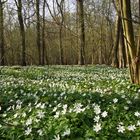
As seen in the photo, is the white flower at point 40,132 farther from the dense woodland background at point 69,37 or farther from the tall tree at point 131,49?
the dense woodland background at point 69,37

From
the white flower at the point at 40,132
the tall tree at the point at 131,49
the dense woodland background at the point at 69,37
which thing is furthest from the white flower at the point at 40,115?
the dense woodland background at the point at 69,37

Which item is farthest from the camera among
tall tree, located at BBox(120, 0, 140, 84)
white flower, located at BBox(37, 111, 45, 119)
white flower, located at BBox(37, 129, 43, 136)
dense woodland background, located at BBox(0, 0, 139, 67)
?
dense woodland background, located at BBox(0, 0, 139, 67)

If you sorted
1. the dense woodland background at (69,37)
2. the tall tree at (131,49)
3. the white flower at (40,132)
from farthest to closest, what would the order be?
the dense woodland background at (69,37), the tall tree at (131,49), the white flower at (40,132)

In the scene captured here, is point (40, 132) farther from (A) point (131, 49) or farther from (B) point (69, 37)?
(B) point (69, 37)

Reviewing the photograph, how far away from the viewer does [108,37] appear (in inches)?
2296

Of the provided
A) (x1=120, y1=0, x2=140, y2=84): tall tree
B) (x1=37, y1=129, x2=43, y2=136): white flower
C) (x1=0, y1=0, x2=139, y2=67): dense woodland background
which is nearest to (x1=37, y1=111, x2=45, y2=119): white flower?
(x1=37, y1=129, x2=43, y2=136): white flower

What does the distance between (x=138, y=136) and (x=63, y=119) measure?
1126 millimetres

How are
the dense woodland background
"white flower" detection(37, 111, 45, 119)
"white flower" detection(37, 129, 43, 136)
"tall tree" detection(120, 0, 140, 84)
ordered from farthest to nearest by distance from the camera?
the dense woodland background, "tall tree" detection(120, 0, 140, 84), "white flower" detection(37, 111, 45, 119), "white flower" detection(37, 129, 43, 136)

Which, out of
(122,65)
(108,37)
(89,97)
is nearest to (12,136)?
(89,97)

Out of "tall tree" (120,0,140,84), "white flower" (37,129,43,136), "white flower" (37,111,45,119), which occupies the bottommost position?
"white flower" (37,129,43,136)

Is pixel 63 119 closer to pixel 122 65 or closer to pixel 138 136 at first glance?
pixel 138 136

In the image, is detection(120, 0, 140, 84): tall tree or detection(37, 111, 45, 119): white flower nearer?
detection(37, 111, 45, 119): white flower

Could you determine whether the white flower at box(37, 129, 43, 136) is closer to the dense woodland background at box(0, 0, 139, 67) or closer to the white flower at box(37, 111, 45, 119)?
the white flower at box(37, 111, 45, 119)

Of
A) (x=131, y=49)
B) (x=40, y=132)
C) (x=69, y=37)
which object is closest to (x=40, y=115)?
(x=40, y=132)
